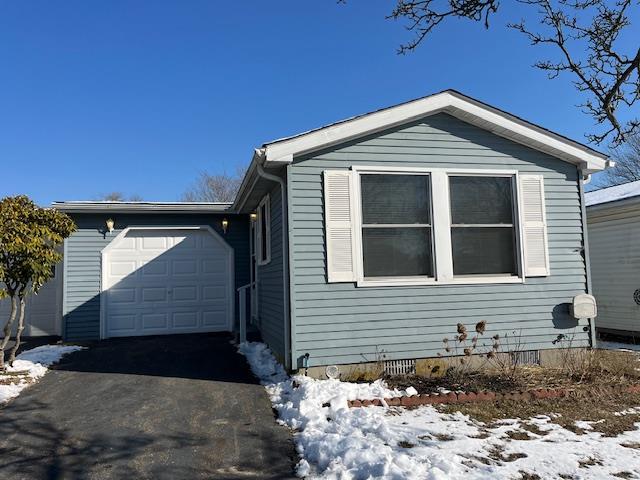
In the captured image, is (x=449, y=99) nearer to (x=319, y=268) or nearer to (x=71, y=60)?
(x=319, y=268)

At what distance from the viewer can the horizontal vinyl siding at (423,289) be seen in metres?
5.53

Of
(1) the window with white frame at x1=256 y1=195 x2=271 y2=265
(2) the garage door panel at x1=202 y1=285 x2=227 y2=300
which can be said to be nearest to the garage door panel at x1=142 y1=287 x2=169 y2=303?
(2) the garage door panel at x1=202 y1=285 x2=227 y2=300

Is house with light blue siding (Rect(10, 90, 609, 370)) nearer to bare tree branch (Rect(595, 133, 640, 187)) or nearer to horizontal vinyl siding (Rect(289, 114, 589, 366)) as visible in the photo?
horizontal vinyl siding (Rect(289, 114, 589, 366))

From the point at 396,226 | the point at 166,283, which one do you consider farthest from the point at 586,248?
the point at 166,283

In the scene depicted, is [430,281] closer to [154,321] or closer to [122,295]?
[154,321]

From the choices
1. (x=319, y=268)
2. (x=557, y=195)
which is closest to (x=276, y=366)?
(x=319, y=268)

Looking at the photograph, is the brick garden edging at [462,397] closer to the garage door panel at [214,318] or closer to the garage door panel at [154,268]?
the garage door panel at [214,318]

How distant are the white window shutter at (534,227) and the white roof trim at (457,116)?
0.54 metres

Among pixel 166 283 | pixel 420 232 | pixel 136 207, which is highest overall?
pixel 136 207

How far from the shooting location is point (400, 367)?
5.73 metres

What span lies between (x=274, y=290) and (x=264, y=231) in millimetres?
1624

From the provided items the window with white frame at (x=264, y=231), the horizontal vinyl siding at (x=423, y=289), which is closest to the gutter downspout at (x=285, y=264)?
the horizontal vinyl siding at (x=423, y=289)

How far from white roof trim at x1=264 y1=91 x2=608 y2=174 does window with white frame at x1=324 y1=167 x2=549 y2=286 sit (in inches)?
18.1

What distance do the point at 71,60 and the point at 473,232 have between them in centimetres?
1010
